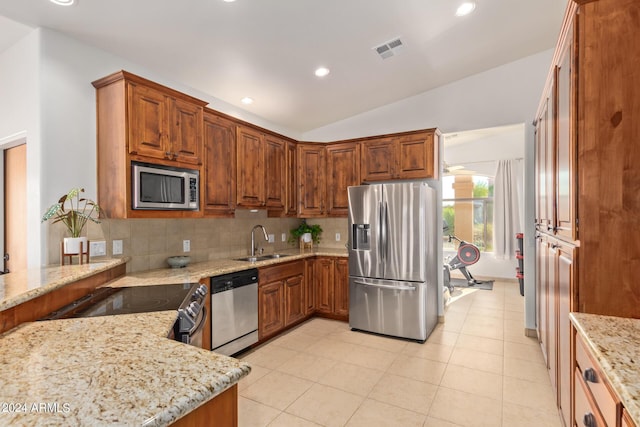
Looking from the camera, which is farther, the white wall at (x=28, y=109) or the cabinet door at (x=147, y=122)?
the cabinet door at (x=147, y=122)

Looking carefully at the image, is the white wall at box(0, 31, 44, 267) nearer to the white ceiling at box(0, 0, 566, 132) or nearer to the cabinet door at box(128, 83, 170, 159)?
the white ceiling at box(0, 0, 566, 132)

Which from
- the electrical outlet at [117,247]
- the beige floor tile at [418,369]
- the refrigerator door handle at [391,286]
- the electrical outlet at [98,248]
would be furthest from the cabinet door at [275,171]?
the beige floor tile at [418,369]

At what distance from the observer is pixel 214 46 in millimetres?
2740

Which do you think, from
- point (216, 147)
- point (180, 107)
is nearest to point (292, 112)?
point (216, 147)

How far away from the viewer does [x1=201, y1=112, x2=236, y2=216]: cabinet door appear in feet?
10.3

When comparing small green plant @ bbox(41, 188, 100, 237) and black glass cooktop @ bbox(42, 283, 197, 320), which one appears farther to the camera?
small green plant @ bbox(41, 188, 100, 237)

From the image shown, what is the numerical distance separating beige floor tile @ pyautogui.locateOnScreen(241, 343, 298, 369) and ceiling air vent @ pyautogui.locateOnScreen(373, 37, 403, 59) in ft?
10.3

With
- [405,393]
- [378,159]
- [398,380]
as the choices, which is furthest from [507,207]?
[405,393]

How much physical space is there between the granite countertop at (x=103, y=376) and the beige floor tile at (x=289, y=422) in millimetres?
1226

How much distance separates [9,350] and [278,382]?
1.91m

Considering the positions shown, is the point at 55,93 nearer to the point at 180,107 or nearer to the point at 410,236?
the point at 180,107

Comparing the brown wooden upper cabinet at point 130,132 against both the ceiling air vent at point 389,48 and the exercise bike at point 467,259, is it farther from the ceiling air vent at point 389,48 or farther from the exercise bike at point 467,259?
the exercise bike at point 467,259

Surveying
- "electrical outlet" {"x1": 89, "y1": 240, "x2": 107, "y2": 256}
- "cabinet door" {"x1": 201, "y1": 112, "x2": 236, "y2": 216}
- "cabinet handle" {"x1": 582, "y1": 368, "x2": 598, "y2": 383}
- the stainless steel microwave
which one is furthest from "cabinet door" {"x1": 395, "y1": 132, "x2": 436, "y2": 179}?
"electrical outlet" {"x1": 89, "y1": 240, "x2": 107, "y2": 256}

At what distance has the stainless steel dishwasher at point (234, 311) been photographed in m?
2.87
